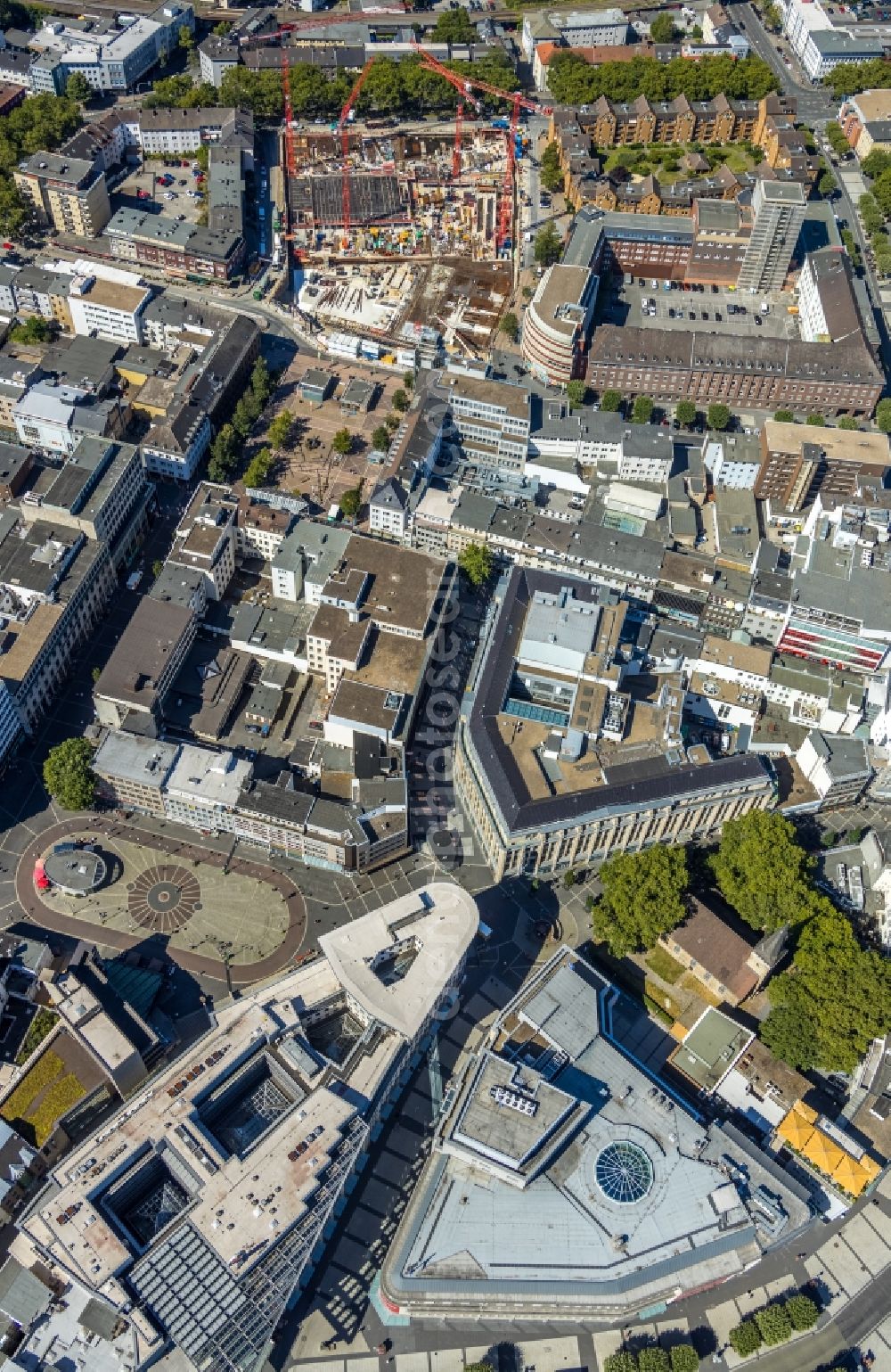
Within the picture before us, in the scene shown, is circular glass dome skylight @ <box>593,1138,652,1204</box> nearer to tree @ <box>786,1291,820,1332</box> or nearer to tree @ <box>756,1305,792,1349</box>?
tree @ <box>756,1305,792,1349</box>

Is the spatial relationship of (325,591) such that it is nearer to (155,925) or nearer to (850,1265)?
(155,925)

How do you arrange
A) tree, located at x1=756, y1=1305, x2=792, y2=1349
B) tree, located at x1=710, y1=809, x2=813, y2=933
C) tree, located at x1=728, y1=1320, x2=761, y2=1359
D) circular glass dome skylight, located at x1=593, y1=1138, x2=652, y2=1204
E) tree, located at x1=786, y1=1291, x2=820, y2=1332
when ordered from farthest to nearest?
tree, located at x1=710, y1=809, x2=813, y2=933 → circular glass dome skylight, located at x1=593, y1=1138, x2=652, y2=1204 → tree, located at x1=786, y1=1291, x2=820, y2=1332 → tree, located at x1=756, y1=1305, x2=792, y2=1349 → tree, located at x1=728, y1=1320, x2=761, y2=1359

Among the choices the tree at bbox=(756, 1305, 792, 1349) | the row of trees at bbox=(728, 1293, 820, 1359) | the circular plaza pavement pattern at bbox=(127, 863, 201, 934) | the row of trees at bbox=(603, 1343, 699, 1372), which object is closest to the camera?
the row of trees at bbox=(603, 1343, 699, 1372)

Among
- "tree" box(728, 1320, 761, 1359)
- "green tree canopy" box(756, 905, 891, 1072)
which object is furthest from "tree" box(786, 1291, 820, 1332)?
"green tree canopy" box(756, 905, 891, 1072)

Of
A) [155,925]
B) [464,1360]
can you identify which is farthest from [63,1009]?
[464,1360]

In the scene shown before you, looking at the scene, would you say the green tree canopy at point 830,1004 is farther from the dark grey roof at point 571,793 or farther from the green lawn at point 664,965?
the dark grey roof at point 571,793

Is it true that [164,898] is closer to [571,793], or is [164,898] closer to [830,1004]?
[571,793]
